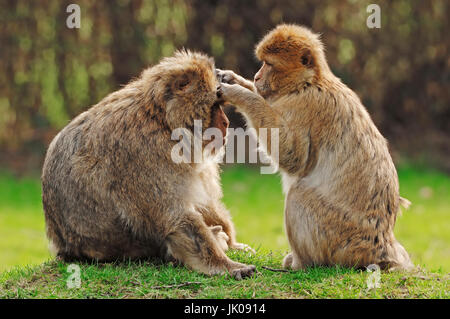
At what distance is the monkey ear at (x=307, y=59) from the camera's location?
5.57m

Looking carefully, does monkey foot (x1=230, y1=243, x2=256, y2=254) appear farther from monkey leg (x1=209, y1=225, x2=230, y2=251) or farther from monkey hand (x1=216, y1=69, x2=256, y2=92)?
monkey hand (x1=216, y1=69, x2=256, y2=92)

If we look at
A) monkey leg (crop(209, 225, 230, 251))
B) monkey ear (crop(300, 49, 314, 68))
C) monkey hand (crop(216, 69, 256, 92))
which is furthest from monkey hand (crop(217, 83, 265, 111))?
monkey leg (crop(209, 225, 230, 251))

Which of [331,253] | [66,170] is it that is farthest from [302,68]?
[66,170]

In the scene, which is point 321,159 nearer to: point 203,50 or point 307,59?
point 307,59

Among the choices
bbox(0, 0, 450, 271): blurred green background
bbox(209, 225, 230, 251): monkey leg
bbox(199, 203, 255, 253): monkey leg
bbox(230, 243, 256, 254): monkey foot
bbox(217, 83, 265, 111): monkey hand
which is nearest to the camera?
bbox(217, 83, 265, 111): monkey hand

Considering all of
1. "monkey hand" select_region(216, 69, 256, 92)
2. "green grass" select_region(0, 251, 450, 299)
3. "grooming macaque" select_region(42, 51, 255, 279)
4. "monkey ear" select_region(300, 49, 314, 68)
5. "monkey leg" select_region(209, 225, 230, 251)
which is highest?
"monkey ear" select_region(300, 49, 314, 68)

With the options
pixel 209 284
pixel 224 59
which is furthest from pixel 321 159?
pixel 224 59

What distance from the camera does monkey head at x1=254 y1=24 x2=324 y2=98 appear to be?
554cm

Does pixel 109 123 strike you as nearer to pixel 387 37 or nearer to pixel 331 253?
pixel 331 253

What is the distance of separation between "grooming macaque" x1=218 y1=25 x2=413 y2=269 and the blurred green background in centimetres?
691

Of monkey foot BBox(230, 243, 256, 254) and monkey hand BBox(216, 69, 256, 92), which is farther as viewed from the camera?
monkey foot BBox(230, 243, 256, 254)

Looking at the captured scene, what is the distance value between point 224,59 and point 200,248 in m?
9.06

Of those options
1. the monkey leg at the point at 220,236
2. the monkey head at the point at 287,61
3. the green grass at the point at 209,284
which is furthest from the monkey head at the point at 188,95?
the green grass at the point at 209,284

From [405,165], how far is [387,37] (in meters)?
2.54
